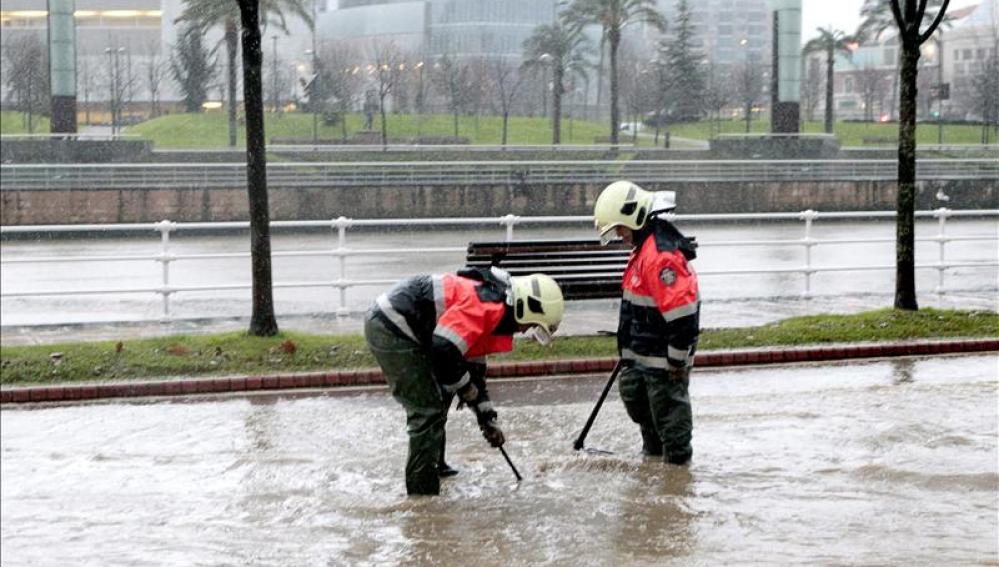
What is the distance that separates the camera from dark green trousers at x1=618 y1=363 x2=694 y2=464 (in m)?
8.86

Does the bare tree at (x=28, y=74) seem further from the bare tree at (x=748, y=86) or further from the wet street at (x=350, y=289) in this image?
the bare tree at (x=748, y=86)

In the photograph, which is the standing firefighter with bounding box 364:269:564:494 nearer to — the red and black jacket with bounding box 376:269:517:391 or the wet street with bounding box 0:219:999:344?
the red and black jacket with bounding box 376:269:517:391

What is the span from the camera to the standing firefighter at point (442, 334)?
7.73m

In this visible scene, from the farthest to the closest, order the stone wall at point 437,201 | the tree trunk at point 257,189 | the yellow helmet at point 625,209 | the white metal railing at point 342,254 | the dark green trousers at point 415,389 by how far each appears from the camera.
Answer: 1. the stone wall at point 437,201
2. the white metal railing at point 342,254
3. the tree trunk at point 257,189
4. the yellow helmet at point 625,209
5. the dark green trousers at point 415,389

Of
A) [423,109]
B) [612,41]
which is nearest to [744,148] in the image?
[612,41]

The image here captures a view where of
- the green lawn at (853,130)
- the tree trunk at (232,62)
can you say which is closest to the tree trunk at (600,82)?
the green lawn at (853,130)

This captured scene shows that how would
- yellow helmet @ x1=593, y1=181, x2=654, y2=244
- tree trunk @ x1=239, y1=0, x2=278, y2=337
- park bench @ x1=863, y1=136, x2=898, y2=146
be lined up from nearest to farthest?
1. yellow helmet @ x1=593, y1=181, x2=654, y2=244
2. tree trunk @ x1=239, y1=0, x2=278, y2=337
3. park bench @ x1=863, y1=136, x2=898, y2=146

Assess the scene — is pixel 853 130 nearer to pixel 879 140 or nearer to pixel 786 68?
pixel 879 140

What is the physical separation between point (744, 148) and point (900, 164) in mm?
37890

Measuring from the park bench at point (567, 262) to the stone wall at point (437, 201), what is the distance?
91.5 ft

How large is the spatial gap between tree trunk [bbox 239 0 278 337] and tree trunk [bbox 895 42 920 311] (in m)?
6.45

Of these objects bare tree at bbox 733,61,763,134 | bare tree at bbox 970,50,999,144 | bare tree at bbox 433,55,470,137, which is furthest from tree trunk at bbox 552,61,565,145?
bare tree at bbox 970,50,999,144

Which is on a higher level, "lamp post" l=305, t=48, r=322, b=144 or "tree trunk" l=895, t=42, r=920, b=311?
"lamp post" l=305, t=48, r=322, b=144

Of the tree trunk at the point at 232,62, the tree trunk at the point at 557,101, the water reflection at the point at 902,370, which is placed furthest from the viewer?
the tree trunk at the point at 557,101
